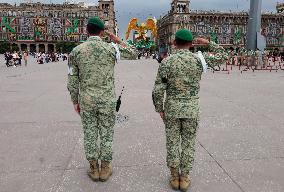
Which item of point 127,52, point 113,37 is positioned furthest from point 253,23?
point 113,37

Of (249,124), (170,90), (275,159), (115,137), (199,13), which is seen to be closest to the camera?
(170,90)

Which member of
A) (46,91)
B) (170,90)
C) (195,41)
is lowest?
(46,91)

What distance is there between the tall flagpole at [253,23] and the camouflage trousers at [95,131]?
1061 inches

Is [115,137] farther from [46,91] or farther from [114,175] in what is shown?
[46,91]

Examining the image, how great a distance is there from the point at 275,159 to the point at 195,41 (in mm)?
1982

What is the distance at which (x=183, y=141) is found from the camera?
357 cm

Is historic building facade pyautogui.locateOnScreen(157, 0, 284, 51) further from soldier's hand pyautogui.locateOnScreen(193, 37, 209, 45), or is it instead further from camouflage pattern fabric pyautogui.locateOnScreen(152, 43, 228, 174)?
camouflage pattern fabric pyautogui.locateOnScreen(152, 43, 228, 174)

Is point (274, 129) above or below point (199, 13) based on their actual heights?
below

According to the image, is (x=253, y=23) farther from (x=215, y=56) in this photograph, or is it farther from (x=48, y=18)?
(x=48, y=18)

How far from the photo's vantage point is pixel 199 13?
361ft

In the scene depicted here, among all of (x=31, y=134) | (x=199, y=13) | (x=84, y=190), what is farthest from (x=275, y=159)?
(x=199, y=13)

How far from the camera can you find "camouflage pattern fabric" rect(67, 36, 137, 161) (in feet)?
11.8

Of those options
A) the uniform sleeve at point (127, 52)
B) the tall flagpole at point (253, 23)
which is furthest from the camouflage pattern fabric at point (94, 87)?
the tall flagpole at point (253, 23)

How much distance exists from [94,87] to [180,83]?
0.92m
